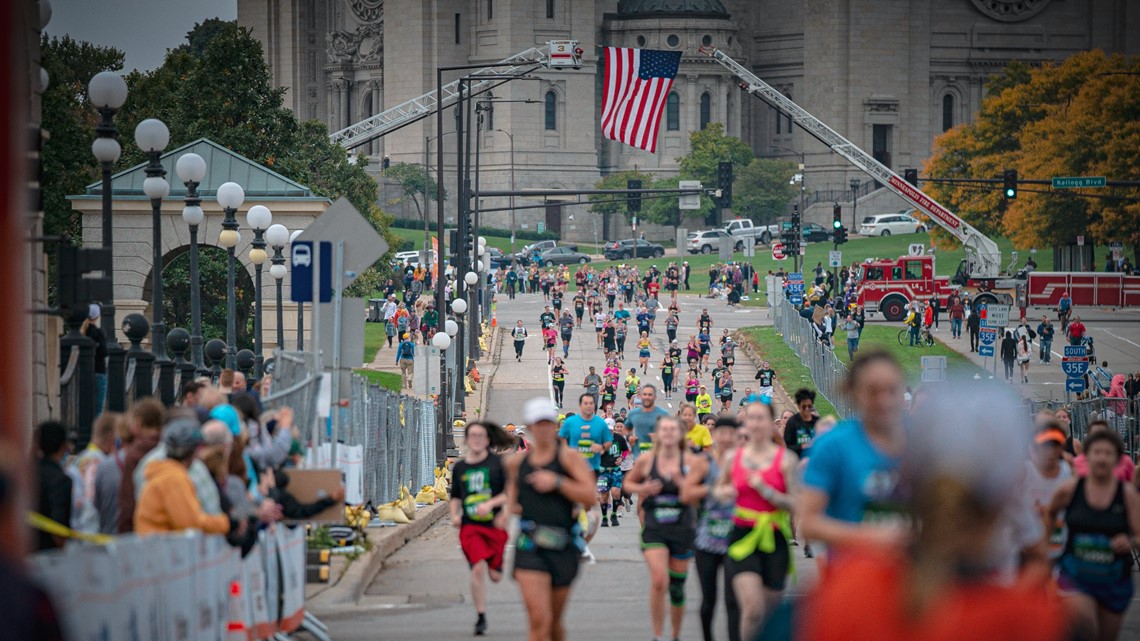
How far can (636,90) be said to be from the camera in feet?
198

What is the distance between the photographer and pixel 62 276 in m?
13.8

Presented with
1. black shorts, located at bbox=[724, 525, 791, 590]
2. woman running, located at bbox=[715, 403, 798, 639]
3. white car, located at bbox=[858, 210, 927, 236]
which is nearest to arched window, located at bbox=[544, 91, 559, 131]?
white car, located at bbox=[858, 210, 927, 236]

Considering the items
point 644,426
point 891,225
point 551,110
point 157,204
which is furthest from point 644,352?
point 551,110

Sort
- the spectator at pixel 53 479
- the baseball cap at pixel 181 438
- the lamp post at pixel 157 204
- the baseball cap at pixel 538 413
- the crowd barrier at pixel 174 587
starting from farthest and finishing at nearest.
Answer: the lamp post at pixel 157 204 → the baseball cap at pixel 538 413 → the spectator at pixel 53 479 → the baseball cap at pixel 181 438 → the crowd barrier at pixel 174 587

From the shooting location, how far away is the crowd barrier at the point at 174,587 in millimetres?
7359

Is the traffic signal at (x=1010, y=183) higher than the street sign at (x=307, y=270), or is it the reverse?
the traffic signal at (x=1010, y=183)

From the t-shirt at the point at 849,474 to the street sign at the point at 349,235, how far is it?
25.2ft

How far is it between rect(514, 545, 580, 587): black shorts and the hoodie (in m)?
2.37

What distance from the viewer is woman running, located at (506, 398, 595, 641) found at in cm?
1073

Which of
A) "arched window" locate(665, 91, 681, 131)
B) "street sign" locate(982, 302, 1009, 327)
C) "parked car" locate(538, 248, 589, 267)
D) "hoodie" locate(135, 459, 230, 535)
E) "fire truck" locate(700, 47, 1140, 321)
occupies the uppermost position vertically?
"arched window" locate(665, 91, 681, 131)

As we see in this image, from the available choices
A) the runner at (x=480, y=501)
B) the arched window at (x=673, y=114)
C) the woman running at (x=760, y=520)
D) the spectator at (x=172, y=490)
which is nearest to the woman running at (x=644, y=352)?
the runner at (x=480, y=501)

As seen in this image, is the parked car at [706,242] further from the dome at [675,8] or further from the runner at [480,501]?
A: the runner at [480,501]

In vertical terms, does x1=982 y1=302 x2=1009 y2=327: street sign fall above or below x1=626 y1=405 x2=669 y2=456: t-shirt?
above

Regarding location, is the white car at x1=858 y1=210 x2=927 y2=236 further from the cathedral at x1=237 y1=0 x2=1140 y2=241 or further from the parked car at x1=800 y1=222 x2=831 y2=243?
the cathedral at x1=237 y1=0 x2=1140 y2=241
